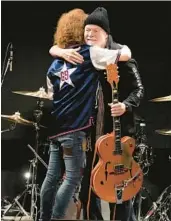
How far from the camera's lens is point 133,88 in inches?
96.0

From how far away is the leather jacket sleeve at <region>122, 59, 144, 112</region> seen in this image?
2373 mm

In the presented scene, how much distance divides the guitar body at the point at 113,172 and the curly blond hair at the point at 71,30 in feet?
2.09

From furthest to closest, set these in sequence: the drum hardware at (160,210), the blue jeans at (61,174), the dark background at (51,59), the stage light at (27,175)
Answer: the stage light at (27,175) < the dark background at (51,59) < the drum hardware at (160,210) < the blue jeans at (61,174)

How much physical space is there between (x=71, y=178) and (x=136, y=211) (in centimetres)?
131

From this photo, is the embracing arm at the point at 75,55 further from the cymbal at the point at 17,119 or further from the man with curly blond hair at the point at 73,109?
the cymbal at the point at 17,119

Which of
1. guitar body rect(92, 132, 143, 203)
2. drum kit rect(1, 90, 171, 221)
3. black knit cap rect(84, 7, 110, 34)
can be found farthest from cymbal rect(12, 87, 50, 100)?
guitar body rect(92, 132, 143, 203)

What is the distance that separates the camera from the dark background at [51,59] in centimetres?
339

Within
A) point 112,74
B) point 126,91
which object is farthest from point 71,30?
point 126,91

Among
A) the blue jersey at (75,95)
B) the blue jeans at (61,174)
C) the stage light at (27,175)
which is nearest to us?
the blue jeans at (61,174)

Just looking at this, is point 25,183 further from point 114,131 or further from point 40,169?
point 114,131

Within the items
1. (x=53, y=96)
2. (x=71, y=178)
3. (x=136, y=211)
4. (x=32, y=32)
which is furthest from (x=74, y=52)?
(x=136, y=211)

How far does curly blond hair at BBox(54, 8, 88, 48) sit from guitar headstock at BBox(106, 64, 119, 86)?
0.95 ft

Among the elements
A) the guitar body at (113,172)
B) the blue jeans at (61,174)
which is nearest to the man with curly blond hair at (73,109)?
the blue jeans at (61,174)

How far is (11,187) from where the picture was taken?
12.3ft
